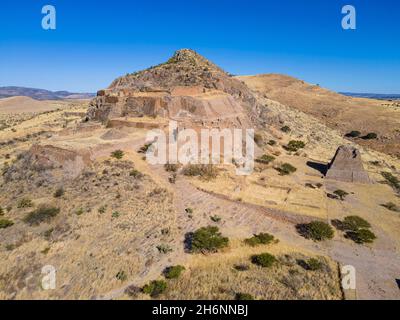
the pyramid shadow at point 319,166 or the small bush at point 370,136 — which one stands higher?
the small bush at point 370,136

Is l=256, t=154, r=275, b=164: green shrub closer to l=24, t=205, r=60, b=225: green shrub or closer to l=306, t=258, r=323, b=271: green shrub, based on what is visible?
l=306, t=258, r=323, b=271: green shrub

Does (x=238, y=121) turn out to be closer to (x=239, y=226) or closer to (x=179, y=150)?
(x=179, y=150)

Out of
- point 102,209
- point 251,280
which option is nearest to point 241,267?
point 251,280

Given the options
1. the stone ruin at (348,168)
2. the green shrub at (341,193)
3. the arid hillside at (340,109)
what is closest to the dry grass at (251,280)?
→ the green shrub at (341,193)

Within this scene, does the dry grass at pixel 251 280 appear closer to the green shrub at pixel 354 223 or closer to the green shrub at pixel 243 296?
the green shrub at pixel 243 296

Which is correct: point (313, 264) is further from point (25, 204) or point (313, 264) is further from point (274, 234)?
point (25, 204)

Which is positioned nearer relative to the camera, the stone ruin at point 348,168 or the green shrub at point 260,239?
the green shrub at point 260,239

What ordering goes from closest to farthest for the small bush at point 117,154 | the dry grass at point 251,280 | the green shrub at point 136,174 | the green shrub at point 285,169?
the dry grass at point 251,280
the green shrub at point 136,174
the small bush at point 117,154
the green shrub at point 285,169
